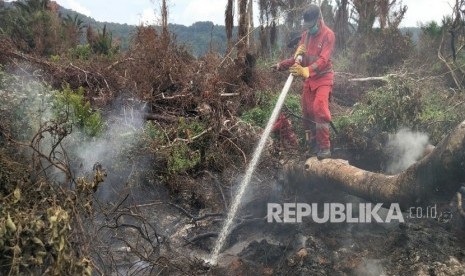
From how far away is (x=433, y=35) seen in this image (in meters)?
13.0

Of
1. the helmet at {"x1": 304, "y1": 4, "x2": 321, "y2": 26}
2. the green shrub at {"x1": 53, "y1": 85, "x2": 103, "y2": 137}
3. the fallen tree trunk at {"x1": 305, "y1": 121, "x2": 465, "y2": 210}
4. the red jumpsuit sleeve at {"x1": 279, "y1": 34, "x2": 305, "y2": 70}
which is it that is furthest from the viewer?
the red jumpsuit sleeve at {"x1": 279, "y1": 34, "x2": 305, "y2": 70}

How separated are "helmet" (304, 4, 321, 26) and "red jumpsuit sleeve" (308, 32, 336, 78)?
25cm

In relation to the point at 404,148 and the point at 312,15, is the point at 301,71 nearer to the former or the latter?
the point at 312,15

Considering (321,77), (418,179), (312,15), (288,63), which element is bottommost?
(418,179)

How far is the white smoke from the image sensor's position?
18.6 feet

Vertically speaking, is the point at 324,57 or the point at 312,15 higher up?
the point at 312,15

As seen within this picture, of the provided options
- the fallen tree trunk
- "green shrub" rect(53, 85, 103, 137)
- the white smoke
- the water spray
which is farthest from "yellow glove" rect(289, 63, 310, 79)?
"green shrub" rect(53, 85, 103, 137)

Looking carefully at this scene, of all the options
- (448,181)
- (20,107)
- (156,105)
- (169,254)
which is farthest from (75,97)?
(448,181)

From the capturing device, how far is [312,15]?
221 inches

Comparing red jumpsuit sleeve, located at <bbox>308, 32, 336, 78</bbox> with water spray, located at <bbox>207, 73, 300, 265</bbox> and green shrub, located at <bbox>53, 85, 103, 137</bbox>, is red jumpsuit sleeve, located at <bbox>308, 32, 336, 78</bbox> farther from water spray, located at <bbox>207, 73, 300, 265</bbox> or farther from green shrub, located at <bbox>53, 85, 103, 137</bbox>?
green shrub, located at <bbox>53, 85, 103, 137</bbox>

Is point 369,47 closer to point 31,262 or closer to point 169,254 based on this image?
point 169,254

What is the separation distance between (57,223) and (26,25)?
13.3 metres

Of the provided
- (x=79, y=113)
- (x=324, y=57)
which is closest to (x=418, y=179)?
(x=324, y=57)

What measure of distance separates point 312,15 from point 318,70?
72 centimetres
